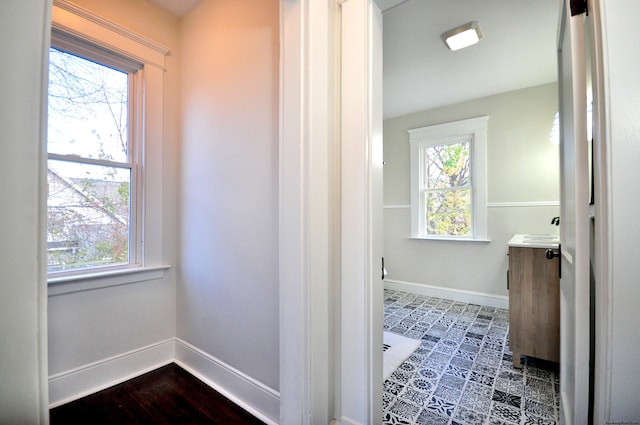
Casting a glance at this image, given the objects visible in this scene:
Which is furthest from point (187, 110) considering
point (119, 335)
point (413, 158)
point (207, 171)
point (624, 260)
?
point (413, 158)

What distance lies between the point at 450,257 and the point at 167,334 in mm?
3425

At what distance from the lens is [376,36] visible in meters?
1.29

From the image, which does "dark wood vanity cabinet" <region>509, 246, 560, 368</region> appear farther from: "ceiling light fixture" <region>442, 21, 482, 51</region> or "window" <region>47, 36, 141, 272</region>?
"window" <region>47, 36, 141, 272</region>

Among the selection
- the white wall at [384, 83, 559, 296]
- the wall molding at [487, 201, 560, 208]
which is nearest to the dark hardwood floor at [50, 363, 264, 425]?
the white wall at [384, 83, 559, 296]

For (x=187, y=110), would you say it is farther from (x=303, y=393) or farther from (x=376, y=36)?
(x=303, y=393)

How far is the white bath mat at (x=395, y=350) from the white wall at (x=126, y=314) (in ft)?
5.47

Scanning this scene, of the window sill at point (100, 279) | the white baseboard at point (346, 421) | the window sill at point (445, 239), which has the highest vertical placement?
the window sill at point (445, 239)

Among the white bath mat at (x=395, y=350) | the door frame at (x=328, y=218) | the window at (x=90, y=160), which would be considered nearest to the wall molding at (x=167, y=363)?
the door frame at (x=328, y=218)

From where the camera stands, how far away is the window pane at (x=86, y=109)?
174cm

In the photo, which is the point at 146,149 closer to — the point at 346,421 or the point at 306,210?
the point at 306,210

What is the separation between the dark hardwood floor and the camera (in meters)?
1.52

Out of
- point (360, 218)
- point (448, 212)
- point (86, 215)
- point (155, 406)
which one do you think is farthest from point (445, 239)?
point (86, 215)

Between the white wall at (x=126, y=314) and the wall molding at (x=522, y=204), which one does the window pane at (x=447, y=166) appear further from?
the white wall at (x=126, y=314)

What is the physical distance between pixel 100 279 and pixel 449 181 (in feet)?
13.0
